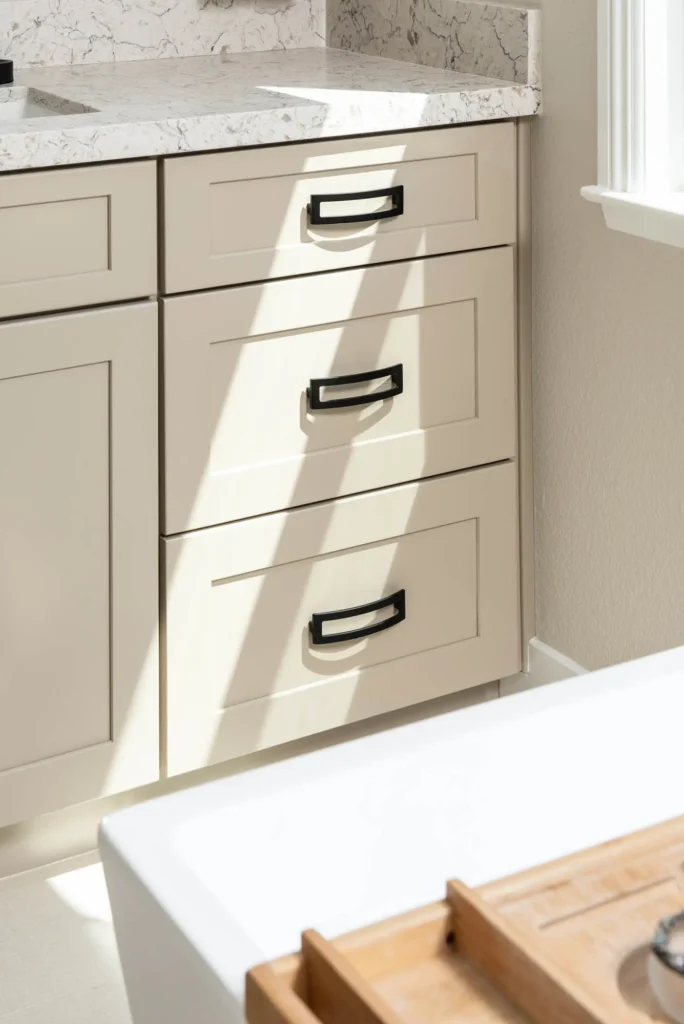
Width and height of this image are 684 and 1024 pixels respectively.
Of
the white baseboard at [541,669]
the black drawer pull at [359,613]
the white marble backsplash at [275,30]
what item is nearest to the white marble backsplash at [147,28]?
the white marble backsplash at [275,30]

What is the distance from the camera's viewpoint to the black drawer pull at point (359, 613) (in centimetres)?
208

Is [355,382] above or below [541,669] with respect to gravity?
above

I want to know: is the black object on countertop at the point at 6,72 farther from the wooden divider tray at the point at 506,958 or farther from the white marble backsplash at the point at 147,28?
the wooden divider tray at the point at 506,958

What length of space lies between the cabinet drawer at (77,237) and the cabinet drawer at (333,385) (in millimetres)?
86

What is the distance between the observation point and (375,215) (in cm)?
196

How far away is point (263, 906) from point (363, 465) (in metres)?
1.34

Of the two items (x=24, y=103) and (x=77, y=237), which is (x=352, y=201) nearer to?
(x=77, y=237)

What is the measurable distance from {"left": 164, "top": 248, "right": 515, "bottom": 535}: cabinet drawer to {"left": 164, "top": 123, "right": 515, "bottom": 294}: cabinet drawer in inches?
1.2

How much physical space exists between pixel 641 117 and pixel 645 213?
14 cm

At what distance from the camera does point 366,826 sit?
0.79m

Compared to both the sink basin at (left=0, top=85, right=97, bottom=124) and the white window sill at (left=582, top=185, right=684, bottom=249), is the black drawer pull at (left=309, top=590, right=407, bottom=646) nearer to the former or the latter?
the white window sill at (left=582, top=185, right=684, bottom=249)

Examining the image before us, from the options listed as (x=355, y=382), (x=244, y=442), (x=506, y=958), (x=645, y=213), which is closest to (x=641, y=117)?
(x=645, y=213)

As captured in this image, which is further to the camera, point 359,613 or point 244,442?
point 359,613

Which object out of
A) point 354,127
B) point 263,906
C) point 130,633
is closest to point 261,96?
point 354,127
